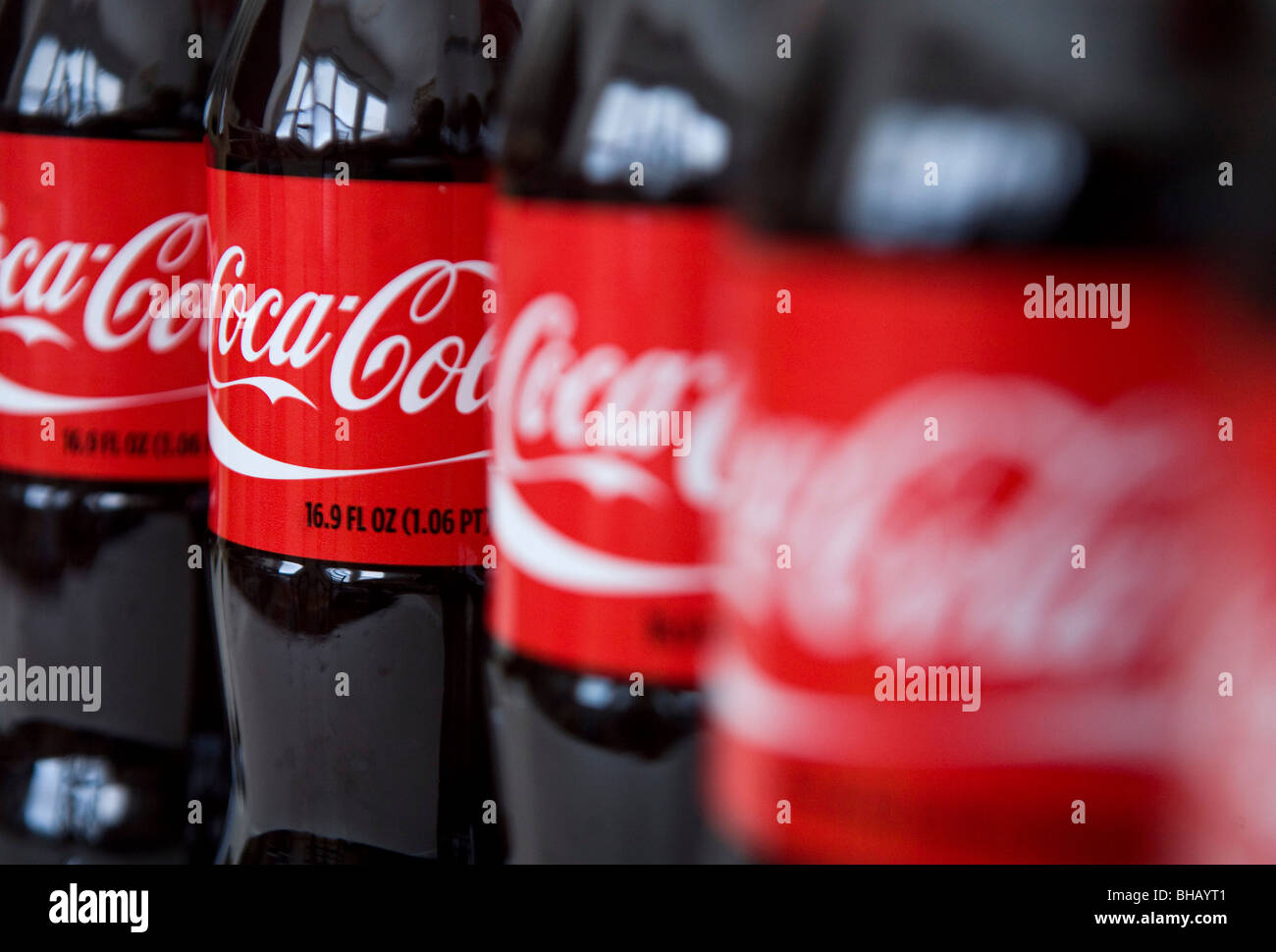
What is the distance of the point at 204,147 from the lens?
5.58 feet

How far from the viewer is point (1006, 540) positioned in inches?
29.5

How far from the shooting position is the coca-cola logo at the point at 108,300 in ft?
5.67

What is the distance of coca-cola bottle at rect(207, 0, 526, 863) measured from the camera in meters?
1.37

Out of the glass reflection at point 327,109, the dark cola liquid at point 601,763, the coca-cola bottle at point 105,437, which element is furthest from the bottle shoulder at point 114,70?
the dark cola liquid at point 601,763

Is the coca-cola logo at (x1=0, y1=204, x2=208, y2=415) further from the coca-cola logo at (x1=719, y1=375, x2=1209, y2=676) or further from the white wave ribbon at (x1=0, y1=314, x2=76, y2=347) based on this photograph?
the coca-cola logo at (x1=719, y1=375, x2=1209, y2=676)

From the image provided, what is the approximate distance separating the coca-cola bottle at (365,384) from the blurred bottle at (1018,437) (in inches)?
24.8

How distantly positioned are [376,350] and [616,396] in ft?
1.32

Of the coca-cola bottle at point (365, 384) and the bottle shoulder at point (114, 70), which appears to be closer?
the coca-cola bottle at point (365, 384)

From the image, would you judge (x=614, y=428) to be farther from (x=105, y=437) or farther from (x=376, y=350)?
(x=105, y=437)

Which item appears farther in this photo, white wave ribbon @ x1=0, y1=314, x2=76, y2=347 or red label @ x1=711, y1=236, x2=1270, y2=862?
white wave ribbon @ x1=0, y1=314, x2=76, y2=347

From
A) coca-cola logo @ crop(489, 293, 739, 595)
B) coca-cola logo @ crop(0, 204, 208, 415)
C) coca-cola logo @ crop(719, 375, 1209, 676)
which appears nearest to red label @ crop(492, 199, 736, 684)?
Answer: coca-cola logo @ crop(489, 293, 739, 595)

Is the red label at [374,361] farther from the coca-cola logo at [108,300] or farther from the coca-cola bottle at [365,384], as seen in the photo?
the coca-cola logo at [108,300]

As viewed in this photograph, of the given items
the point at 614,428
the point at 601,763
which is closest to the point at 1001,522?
the point at 614,428
